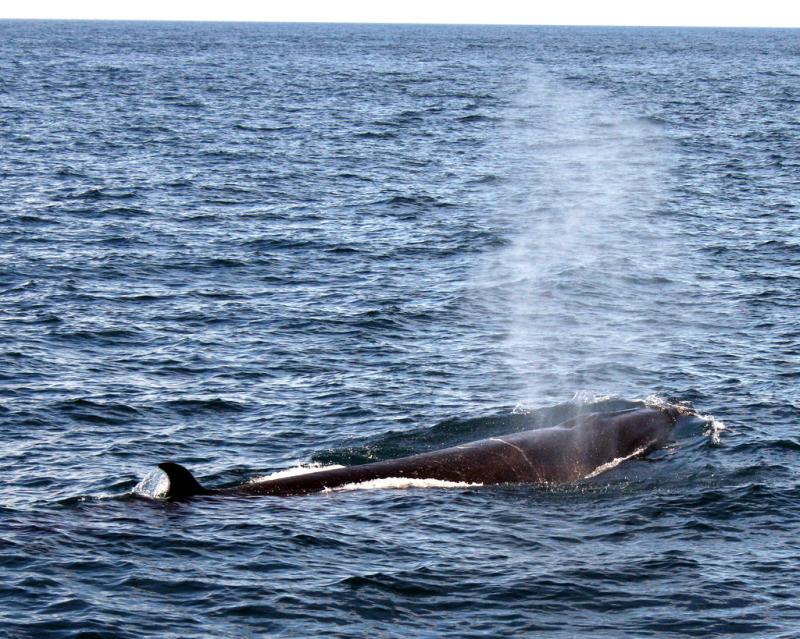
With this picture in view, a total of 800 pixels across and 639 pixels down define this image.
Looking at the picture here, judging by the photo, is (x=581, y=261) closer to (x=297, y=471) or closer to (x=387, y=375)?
(x=387, y=375)

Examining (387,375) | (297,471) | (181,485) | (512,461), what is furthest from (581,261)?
(181,485)

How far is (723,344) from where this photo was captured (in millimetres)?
37812

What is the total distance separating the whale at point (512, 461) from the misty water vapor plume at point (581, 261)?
419cm

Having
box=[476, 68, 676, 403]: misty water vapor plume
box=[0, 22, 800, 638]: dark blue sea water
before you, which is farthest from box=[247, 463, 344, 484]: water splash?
box=[476, 68, 676, 403]: misty water vapor plume

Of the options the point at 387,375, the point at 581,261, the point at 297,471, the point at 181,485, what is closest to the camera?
the point at 181,485

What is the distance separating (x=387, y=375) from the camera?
113ft

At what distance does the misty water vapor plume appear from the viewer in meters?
36.7

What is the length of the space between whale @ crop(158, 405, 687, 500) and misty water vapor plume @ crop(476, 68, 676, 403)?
13.7ft

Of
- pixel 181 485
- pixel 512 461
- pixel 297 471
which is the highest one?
pixel 181 485

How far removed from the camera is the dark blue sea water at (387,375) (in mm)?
20625

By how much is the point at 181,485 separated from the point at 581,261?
97.0 feet

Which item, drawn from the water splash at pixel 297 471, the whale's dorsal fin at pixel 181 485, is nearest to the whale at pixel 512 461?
the whale's dorsal fin at pixel 181 485

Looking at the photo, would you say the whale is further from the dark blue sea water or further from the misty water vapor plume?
the misty water vapor plume

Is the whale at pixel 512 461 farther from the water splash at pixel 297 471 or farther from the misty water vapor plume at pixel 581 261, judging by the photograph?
the misty water vapor plume at pixel 581 261
